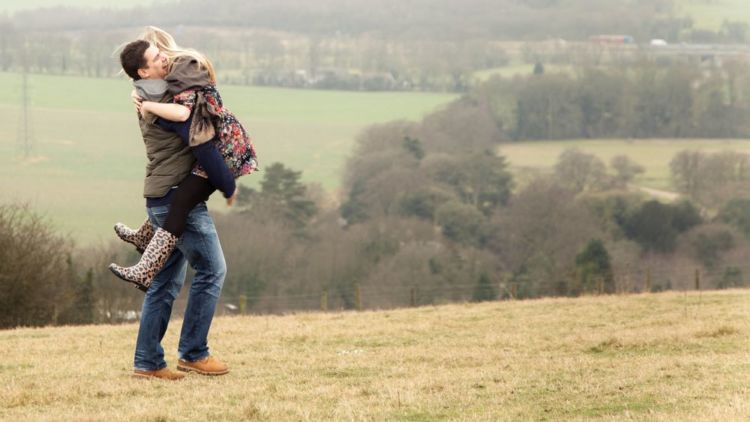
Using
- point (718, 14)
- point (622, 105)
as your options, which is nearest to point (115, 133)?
point (622, 105)

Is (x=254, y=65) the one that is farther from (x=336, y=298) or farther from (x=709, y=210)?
(x=336, y=298)

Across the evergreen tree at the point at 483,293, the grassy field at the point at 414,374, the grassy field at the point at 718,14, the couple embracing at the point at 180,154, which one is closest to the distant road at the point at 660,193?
the evergreen tree at the point at 483,293

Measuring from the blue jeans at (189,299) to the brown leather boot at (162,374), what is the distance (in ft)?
0.12

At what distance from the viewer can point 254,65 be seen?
174625 millimetres

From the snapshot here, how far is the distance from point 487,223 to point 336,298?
3082cm

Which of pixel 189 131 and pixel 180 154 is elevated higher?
pixel 189 131

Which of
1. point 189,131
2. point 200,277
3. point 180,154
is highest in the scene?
point 189,131

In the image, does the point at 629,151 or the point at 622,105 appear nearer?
the point at 629,151

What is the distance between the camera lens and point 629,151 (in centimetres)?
12825

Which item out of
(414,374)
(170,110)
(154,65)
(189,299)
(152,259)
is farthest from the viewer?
(414,374)

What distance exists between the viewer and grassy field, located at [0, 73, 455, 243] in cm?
10494

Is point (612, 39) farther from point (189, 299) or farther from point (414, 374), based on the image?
point (189, 299)

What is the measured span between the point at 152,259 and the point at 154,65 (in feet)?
4.77

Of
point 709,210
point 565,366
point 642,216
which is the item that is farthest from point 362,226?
point 565,366
